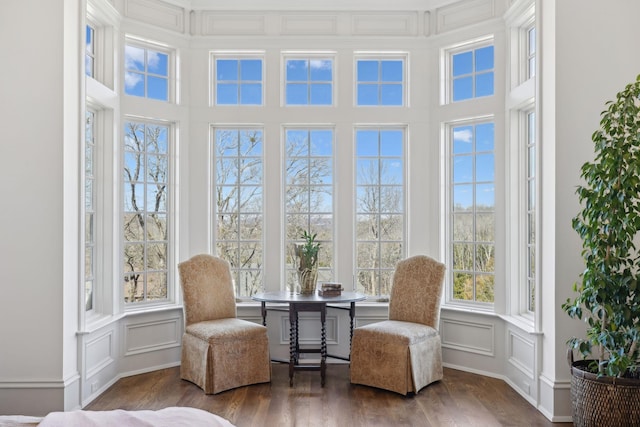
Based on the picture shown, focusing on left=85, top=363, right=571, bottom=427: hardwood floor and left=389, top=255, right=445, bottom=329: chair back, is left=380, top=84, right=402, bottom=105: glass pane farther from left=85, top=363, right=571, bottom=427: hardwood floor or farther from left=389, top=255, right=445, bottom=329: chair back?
left=85, top=363, right=571, bottom=427: hardwood floor

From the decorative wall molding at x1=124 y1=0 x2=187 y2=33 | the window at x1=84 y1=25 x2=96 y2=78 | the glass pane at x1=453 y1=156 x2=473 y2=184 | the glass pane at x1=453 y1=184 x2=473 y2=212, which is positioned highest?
the decorative wall molding at x1=124 y1=0 x2=187 y2=33

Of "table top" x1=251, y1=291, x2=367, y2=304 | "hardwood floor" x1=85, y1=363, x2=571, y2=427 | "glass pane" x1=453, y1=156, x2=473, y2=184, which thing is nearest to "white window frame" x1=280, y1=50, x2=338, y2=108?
"glass pane" x1=453, y1=156, x2=473, y2=184

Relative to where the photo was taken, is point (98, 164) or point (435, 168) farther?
point (435, 168)

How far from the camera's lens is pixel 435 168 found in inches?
202

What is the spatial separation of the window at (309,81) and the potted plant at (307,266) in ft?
4.69

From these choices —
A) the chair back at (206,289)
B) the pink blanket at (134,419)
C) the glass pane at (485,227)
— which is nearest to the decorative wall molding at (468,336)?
the glass pane at (485,227)

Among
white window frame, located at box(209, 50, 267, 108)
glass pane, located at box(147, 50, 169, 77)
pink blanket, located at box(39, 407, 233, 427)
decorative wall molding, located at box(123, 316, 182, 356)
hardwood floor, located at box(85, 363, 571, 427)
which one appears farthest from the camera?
white window frame, located at box(209, 50, 267, 108)

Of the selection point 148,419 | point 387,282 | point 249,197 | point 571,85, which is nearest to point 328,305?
point 387,282

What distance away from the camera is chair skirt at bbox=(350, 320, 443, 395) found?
13.8ft

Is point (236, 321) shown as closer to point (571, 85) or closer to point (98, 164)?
point (98, 164)

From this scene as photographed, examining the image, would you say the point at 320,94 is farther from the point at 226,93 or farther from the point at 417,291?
the point at 417,291

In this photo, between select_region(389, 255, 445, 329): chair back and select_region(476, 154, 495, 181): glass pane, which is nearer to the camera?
select_region(389, 255, 445, 329): chair back

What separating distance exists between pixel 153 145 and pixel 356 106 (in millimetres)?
2032

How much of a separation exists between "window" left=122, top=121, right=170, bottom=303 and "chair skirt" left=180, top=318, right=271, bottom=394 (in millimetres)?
754
